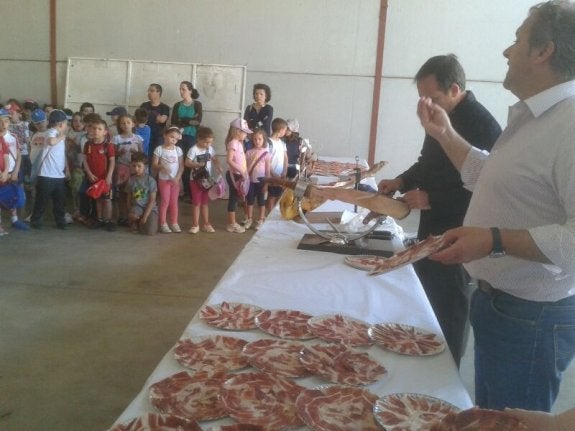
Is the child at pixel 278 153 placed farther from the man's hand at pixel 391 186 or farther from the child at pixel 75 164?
the man's hand at pixel 391 186

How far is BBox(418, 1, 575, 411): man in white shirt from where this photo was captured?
1321 millimetres

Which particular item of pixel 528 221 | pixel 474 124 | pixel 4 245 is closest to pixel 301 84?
pixel 4 245

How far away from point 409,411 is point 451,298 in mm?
1292

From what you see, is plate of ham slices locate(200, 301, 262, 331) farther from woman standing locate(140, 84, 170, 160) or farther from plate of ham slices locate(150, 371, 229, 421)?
woman standing locate(140, 84, 170, 160)

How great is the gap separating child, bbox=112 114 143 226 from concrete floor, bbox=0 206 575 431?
1.90 feet

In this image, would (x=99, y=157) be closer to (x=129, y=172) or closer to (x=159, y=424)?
(x=129, y=172)

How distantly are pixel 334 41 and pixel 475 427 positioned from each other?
7.88m

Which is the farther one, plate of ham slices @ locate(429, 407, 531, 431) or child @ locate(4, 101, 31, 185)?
child @ locate(4, 101, 31, 185)

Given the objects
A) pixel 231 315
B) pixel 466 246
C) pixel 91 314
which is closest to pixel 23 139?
pixel 91 314

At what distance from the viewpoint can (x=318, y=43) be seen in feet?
27.3

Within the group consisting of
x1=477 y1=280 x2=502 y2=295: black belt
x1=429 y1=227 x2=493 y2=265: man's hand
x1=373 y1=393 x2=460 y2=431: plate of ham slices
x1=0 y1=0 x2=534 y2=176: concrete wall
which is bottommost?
x1=373 y1=393 x2=460 y2=431: plate of ham slices

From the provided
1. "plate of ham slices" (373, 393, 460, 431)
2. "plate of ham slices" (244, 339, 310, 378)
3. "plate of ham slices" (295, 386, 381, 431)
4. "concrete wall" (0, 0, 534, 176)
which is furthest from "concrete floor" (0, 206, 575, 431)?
"concrete wall" (0, 0, 534, 176)

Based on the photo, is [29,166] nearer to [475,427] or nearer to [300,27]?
[300,27]

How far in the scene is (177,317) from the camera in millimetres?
3646
